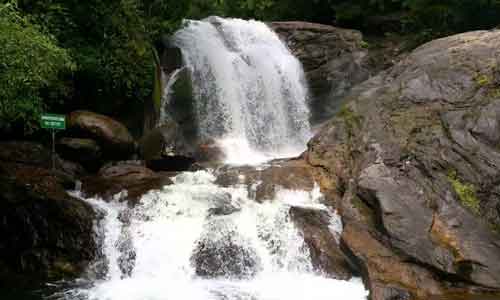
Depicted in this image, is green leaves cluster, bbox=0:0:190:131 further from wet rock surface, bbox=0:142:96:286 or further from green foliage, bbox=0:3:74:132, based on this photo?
green foliage, bbox=0:3:74:132

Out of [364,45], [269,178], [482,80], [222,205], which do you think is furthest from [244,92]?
[482,80]

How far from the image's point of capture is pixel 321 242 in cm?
1059

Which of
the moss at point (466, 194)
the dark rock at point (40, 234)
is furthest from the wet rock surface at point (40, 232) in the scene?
the moss at point (466, 194)

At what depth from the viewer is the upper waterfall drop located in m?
17.3

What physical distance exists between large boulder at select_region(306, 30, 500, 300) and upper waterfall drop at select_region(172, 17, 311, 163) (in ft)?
11.8

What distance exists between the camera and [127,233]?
420 inches

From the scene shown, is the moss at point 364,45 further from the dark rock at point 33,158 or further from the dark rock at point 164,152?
the dark rock at point 33,158

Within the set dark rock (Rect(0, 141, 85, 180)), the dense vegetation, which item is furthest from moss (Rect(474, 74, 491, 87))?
dark rock (Rect(0, 141, 85, 180))

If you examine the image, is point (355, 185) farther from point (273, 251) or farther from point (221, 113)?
point (221, 113)

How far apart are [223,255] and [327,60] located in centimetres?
1168

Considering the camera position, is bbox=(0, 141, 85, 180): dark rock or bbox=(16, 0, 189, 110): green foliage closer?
bbox=(0, 141, 85, 180): dark rock

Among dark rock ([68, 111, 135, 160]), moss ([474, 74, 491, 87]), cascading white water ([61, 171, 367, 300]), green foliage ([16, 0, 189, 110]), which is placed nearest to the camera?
cascading white water ([61, 171, 367, 300])

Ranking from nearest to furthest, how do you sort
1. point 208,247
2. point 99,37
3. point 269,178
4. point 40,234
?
point 40,234, point 208,247, point 269,178, point 99,37

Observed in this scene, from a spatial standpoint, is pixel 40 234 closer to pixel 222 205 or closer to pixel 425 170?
pixel 222 205
